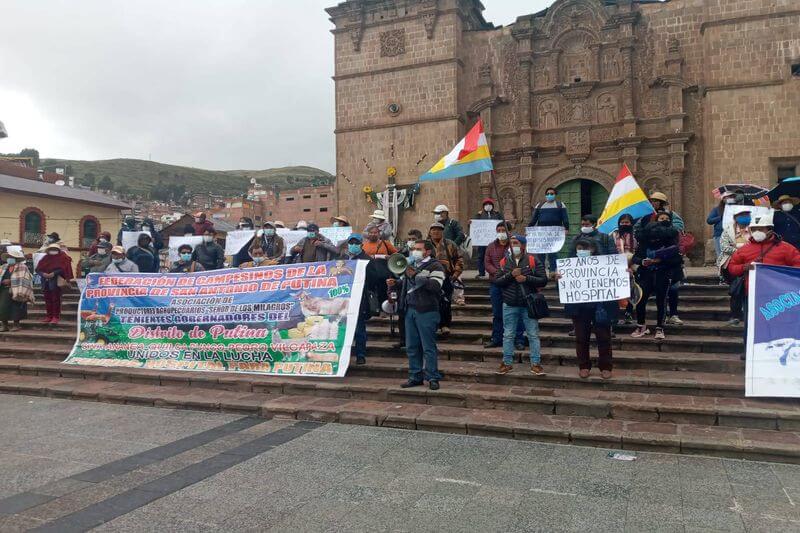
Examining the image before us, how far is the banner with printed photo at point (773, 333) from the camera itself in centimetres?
598

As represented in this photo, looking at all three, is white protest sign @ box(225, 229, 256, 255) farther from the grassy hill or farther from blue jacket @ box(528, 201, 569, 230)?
the grassy hill

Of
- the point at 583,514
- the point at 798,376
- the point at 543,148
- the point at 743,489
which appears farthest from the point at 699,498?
the point at 543,148

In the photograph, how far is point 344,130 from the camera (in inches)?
793

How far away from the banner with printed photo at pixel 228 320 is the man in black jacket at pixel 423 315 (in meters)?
0.97

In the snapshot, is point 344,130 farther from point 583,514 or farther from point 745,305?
point 583,514

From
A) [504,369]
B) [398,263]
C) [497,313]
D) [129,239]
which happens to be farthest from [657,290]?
[129,239]

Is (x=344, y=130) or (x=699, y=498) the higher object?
(x=344, y=130)

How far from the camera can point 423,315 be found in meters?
7.00

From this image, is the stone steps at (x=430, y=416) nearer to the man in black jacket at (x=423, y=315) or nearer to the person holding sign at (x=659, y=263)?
the man in black jacket at (x=423, y=315)

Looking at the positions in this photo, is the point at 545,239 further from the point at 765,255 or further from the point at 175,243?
the point at 175,243

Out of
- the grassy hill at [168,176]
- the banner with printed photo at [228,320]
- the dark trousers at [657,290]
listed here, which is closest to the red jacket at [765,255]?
the dark trousers at [657,290]

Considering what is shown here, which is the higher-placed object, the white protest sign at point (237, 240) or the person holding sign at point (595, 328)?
the white protest sign at point (237, 240)

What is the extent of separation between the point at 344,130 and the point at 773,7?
13464mm

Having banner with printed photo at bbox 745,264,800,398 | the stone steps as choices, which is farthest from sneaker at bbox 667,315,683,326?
the stone steps
